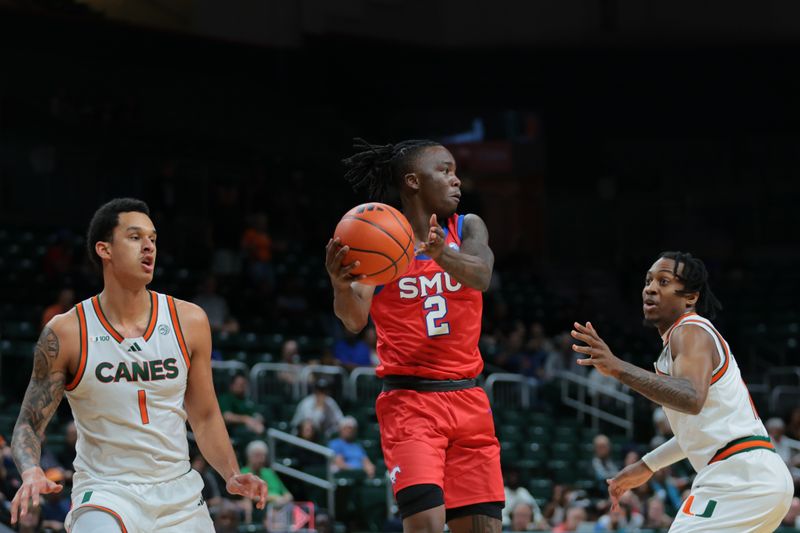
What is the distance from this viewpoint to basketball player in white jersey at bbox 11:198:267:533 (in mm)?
5301

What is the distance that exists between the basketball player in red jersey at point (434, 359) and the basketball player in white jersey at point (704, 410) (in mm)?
729

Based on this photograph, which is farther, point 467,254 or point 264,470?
point 264,470

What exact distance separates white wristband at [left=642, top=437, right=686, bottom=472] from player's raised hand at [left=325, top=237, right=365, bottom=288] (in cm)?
171

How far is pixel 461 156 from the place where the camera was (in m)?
26.2

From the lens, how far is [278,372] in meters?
15.1

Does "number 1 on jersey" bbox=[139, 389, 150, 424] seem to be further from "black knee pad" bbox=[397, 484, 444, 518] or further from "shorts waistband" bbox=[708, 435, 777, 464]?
"shorts waistband" bbox=[708, 435, 777, 464]

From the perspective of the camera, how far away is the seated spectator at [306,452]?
13195 mm

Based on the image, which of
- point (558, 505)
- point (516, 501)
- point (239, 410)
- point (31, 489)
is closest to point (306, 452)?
point (239, 410)

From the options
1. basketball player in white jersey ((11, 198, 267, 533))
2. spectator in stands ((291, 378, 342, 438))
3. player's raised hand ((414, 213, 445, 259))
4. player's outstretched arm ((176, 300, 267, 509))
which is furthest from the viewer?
spectator in stands ((291, 378, 342, 438))

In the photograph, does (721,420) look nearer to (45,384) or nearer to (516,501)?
(45,384)

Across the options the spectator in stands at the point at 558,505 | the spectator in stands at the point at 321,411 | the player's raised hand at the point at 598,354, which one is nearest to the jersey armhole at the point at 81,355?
the player's raised hand at the point at 598,354

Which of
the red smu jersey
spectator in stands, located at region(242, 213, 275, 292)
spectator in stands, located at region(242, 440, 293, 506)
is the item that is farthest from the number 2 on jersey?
spectator in stands, located at region(242, 213, 275, 292)

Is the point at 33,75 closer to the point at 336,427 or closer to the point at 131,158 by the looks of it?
the point at 131,158

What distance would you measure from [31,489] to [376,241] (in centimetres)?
178
